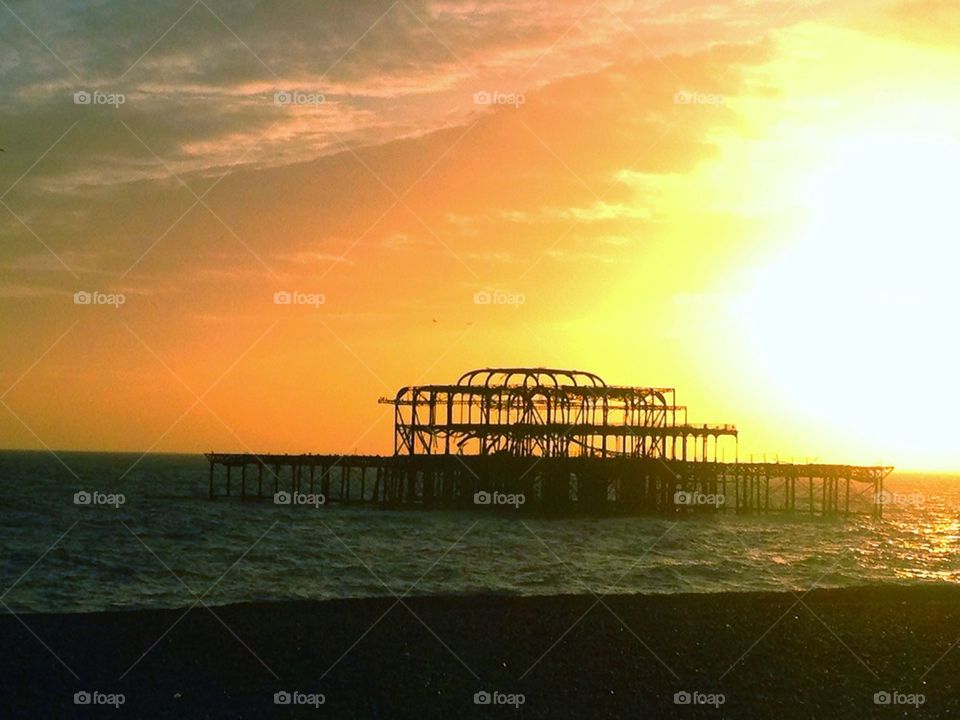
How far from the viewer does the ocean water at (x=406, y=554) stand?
3422cm

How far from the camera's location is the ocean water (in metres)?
34.2

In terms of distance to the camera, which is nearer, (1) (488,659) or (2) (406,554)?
(1) (488,659)

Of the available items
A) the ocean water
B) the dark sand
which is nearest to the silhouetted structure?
the ocean water

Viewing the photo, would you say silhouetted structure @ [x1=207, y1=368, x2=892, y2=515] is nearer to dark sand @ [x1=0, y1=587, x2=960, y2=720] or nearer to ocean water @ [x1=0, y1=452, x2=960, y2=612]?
ocean water @ [x1=0, y1=452, x2=960, y2=612]

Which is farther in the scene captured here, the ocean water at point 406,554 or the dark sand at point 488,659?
the ocean water at point 406,554

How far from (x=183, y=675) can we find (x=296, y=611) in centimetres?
672

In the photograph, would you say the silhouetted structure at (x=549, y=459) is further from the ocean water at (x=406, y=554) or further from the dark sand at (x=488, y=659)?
the dark sand at (x=488, y=659)

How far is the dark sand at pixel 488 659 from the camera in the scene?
60.4ft

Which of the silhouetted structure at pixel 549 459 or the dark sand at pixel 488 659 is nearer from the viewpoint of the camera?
the dark sand at pixel 488 659

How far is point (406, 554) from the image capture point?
4431 centimetres

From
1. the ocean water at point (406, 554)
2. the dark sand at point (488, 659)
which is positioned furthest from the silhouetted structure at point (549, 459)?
the dark sand at point (488, 659)

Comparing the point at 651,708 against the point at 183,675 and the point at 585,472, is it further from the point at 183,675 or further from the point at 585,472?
the point at 585,472

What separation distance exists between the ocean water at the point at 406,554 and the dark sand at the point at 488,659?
229 inches

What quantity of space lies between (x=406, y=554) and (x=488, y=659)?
75.7ft
